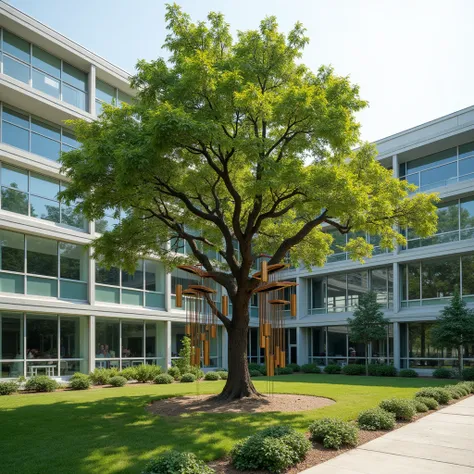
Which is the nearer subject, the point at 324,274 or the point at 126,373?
the point at 126,373

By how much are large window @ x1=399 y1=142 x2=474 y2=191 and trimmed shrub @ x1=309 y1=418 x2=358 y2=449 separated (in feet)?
74.7

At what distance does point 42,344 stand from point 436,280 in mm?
20799

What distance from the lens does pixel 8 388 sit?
19141mm

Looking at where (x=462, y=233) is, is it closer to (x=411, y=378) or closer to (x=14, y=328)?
(x=411, y=378)

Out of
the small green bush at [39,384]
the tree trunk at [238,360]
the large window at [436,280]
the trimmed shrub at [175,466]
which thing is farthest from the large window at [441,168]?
the trimmed shrub at [175,466]

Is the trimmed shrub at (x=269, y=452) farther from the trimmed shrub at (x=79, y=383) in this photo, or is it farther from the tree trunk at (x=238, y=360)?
the trimmed shrub at (x=79, y=383)

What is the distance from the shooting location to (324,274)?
35906mm

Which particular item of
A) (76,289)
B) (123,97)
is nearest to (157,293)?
(76,289)

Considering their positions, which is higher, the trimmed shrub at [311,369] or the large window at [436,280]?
the large window at [436,280]

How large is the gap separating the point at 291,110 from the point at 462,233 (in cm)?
1836

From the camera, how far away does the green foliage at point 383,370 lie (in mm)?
28859

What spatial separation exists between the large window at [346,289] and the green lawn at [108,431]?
16.3 metres

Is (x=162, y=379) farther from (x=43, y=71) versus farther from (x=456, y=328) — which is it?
(x=43, y=71)

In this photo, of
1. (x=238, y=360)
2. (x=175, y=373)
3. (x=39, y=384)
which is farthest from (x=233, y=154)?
(x=175, y=373)
